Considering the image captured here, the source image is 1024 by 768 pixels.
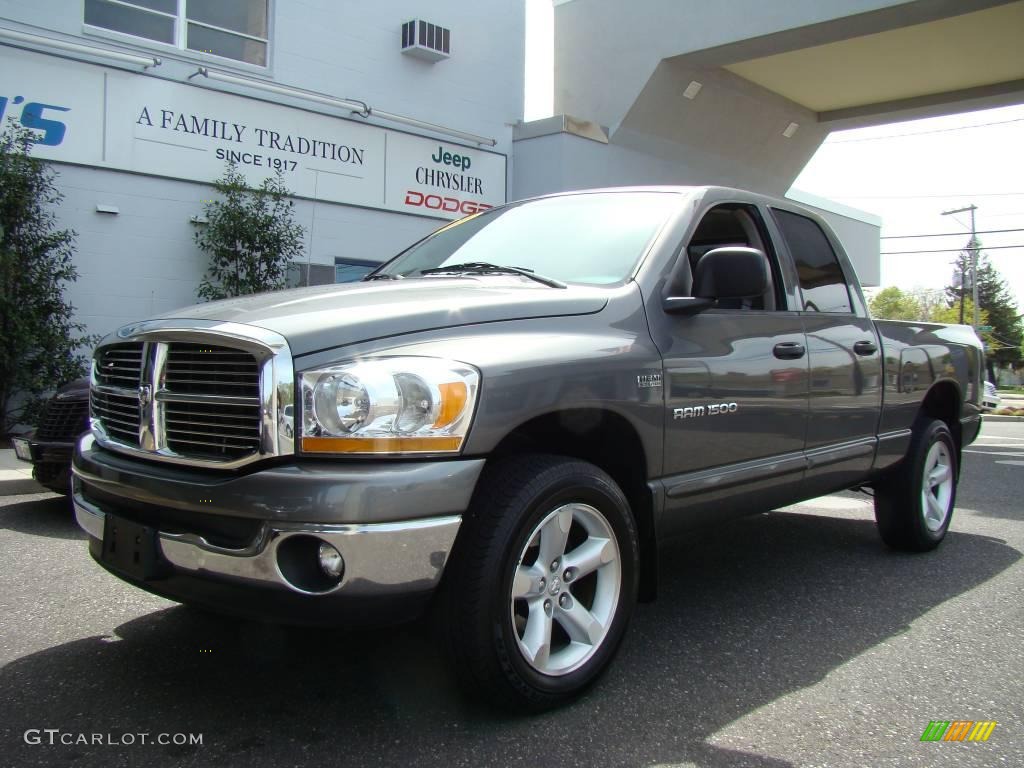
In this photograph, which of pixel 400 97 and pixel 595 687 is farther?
pixel 400 97

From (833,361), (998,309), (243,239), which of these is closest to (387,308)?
(833,361)

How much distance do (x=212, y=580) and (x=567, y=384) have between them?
1198mm

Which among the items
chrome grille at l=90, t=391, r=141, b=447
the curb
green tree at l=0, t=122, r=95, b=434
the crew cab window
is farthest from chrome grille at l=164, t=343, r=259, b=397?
green tree at l=0, t=122, r=95, b=434

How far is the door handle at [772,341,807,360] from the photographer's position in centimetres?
376

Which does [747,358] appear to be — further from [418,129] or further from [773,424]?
[418,129]

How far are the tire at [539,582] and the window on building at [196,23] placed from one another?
32.7 feet

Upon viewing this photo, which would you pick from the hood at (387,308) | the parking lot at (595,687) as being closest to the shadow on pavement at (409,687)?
the parking lot at (595,687)

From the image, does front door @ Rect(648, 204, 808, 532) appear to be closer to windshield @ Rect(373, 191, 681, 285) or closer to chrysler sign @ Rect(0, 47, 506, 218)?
windshield @ Rect(373, 191, 681, 285)

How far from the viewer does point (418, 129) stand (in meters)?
13.0

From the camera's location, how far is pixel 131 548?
262 cm

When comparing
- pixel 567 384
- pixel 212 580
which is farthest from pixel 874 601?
pixel 212 580

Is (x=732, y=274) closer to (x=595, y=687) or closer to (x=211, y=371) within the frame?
(x=595, y=687)

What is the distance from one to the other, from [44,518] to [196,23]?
751cm

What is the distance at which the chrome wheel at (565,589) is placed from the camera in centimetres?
270
